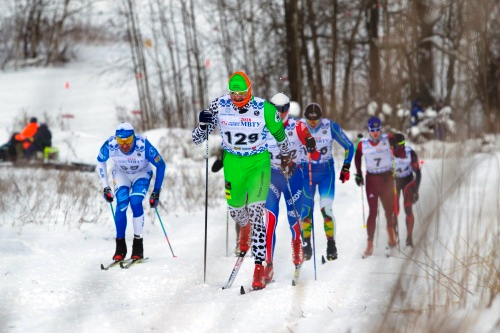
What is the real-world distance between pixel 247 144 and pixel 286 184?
1.56 metres

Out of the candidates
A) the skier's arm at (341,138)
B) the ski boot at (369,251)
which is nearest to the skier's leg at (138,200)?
the skier's arm at (341,138)

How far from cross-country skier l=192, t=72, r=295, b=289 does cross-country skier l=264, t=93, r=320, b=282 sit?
39 cm

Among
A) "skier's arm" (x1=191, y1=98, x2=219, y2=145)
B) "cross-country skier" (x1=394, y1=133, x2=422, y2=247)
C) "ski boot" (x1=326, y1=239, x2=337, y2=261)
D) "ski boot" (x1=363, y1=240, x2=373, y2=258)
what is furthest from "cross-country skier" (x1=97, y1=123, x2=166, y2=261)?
"cross-country skier" (x1=394, y1=133, x2=422, y2=247)

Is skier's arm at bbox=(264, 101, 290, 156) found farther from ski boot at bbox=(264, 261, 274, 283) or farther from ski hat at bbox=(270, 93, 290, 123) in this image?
ski boot at bbox=(264, 261, 274, 283)

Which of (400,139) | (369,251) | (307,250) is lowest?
(369,251)

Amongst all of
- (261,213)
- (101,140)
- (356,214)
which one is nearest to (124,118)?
(101,140)

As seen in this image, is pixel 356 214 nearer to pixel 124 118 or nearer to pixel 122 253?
pixel 122 253

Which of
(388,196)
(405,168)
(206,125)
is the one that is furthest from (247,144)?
(405,168)

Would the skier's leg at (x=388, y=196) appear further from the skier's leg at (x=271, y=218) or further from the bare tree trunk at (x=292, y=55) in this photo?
the bare tree trunk at (x=292, y=55)

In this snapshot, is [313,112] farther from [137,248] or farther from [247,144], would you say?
[137,248]

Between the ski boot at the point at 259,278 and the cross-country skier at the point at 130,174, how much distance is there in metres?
2.17

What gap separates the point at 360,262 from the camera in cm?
891

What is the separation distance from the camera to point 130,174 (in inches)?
356

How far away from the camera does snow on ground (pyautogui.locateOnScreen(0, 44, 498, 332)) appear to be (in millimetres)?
3480
